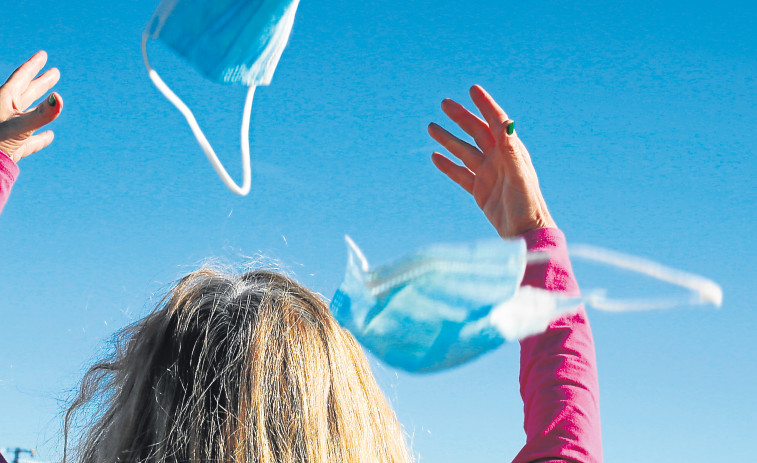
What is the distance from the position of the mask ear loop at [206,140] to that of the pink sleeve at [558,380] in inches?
30.2

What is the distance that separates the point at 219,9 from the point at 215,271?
2.56 feet

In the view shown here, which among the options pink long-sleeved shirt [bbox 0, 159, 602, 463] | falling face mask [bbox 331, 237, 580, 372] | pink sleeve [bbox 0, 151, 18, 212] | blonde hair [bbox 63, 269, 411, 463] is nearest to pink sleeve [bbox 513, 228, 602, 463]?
pink long-sleeved shirt [bbox 0, 159, 602, 463]

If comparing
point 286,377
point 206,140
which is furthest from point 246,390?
point 206,140

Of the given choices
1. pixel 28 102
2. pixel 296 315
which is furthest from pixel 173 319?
pixel 28 102

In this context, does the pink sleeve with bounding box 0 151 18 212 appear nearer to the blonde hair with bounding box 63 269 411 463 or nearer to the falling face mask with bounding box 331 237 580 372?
the blonde hair with bounding box 63 269 411 463

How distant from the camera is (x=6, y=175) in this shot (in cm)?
216

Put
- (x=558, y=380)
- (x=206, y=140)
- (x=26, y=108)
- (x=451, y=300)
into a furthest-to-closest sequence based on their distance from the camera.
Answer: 1. (x=26, y=108)
2. (x=206, y=140)
3. (x=558, y=380)
4. (x=451, y=300)

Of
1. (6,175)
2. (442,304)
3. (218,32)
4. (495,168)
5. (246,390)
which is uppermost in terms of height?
(495,168)

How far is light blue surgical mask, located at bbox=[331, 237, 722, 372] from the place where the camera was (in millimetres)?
1510

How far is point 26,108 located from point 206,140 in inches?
33.8

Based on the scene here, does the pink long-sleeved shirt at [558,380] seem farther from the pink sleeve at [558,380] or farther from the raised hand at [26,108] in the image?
the raised hand at [26,108]

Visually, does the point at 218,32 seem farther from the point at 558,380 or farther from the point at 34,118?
the point at 558,380

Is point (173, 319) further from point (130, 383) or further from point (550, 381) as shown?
point (550, 381)

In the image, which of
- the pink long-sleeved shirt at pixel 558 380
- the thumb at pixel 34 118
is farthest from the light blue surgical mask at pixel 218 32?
the pink long-sleeved shirt at pixel 558 380
